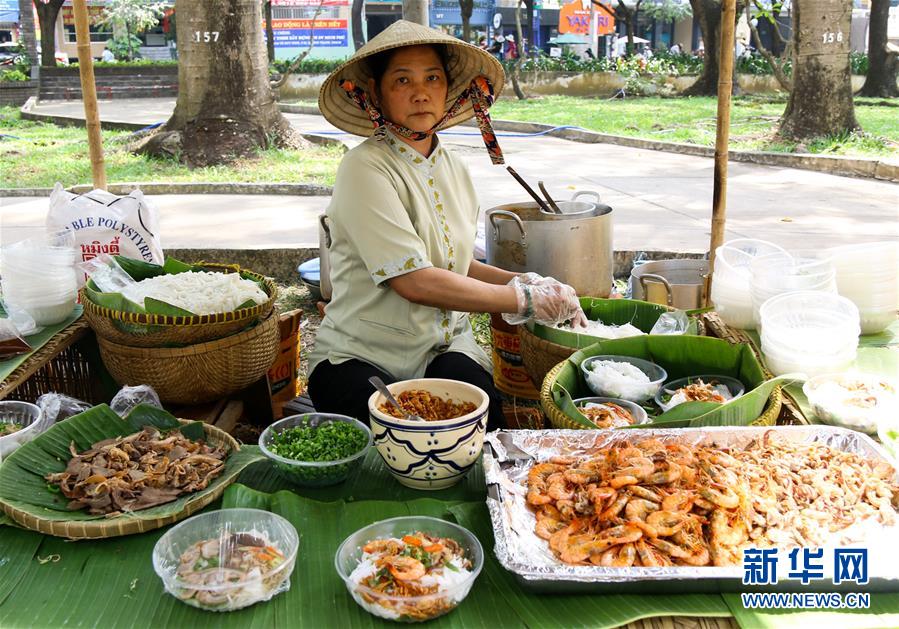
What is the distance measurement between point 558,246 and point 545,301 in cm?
65

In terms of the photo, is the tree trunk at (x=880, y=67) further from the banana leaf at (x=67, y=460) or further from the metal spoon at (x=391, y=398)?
the banana leaf at (x=67, y=460)

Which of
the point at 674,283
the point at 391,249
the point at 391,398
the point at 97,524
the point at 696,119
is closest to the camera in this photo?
the point at 97,524

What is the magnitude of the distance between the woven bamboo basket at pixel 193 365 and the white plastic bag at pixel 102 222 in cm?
63

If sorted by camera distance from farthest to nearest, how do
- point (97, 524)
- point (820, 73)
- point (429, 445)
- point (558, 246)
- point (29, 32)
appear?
point (29, 32)
point (820, 73)
point (558, 246)
point (429, 445)
point (97, 524)

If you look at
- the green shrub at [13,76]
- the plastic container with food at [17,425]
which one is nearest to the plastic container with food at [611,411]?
the plastic container with food at [17,425]

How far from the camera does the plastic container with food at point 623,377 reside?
2344 millimetres

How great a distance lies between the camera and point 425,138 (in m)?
2.79

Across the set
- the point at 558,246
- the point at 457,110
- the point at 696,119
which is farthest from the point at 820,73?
the point at 457,110

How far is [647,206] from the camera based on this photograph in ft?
28.2

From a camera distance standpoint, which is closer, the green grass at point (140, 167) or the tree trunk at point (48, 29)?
the green grass at point (140, 167)

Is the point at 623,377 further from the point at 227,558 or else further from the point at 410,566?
the point at 227,558

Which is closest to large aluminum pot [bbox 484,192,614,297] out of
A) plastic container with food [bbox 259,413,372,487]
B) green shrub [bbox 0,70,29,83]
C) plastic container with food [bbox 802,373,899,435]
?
plastic container with food [bbox 802,373,899,435]

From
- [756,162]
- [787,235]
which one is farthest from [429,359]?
[756,162]

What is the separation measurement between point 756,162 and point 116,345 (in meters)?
10.7
